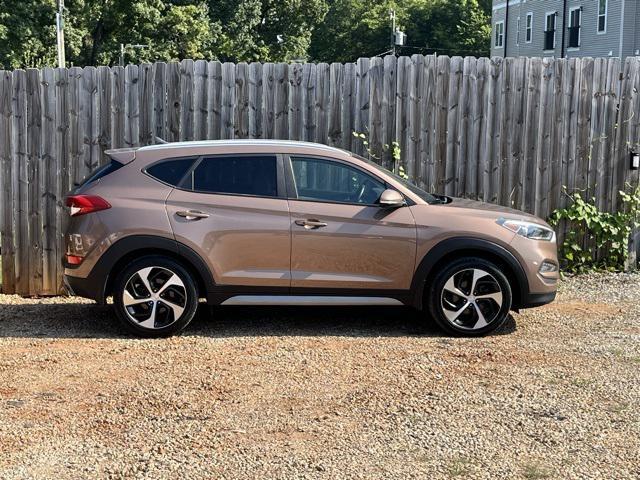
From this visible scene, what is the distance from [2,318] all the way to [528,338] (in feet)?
15.3

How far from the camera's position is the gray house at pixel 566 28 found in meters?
36.9

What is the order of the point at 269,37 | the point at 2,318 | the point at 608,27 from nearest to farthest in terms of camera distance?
the point at 2,318
the point at 608,27
the point at 269,37

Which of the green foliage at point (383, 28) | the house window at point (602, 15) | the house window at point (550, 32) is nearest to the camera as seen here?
the house window at point (602, 15)

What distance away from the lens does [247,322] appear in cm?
767

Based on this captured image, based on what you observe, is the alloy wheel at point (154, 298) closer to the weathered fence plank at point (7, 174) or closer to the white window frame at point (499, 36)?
the weathered fence plank at point (7, 174)

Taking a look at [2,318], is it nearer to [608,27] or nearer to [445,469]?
[445,469]

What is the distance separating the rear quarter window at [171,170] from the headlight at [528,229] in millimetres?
2621

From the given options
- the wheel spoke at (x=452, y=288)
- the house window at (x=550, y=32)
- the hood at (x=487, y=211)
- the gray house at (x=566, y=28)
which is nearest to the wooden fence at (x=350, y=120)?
the hood at (x=487, y=211)

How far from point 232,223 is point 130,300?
1.03 meters

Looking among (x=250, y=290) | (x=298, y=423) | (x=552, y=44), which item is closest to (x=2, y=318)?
(x=250, y=290)

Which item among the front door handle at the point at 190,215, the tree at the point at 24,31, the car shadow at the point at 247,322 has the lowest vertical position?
the car shadow at the point at 247,322

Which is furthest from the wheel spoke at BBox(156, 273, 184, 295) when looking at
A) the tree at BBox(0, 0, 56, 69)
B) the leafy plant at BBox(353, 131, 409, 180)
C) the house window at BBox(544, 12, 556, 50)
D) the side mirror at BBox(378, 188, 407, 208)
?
the house window at BBox(544, 12, 556, 50)

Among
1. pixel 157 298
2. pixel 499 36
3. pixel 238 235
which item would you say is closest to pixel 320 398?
pixel 238 235

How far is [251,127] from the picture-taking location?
8953mm
